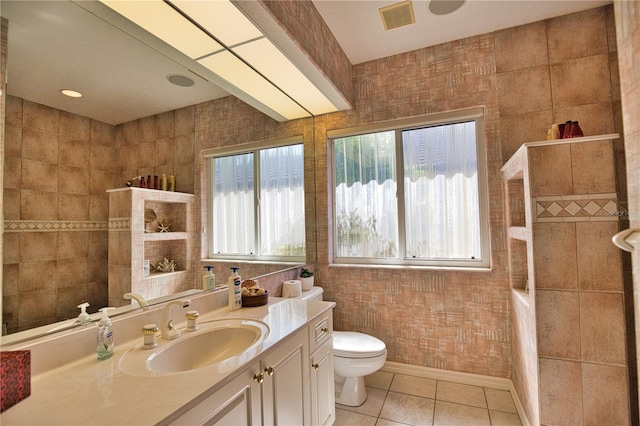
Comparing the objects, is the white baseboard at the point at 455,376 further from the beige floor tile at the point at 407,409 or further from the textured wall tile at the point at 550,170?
the textured wall tile at the point at 550,170

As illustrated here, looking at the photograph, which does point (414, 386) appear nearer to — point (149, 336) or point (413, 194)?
point (413, 194)

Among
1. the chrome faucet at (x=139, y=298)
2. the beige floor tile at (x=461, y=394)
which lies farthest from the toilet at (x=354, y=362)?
the chrome faucet at (x=139, y=298)

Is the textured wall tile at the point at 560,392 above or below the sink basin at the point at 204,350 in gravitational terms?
below

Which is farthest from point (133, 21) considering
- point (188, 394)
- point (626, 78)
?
point (626, 78)

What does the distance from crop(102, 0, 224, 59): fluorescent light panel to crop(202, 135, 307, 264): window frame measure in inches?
21.5

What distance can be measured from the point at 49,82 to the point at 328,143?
2122mm

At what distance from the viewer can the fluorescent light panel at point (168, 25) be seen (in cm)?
124

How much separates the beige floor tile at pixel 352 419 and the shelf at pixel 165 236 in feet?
5.10

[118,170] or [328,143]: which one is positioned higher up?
[328,143]

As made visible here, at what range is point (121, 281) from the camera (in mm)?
1188

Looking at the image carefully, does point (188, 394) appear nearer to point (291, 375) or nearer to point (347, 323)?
point (291, 375)

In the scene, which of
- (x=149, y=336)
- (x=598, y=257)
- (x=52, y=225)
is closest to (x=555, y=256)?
(x=598, y=257)

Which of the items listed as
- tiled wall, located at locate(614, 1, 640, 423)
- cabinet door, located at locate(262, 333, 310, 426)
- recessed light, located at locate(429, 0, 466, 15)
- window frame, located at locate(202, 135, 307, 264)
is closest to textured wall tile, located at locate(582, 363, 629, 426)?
tiled wall, located at locate(614, 1, 640, 423)

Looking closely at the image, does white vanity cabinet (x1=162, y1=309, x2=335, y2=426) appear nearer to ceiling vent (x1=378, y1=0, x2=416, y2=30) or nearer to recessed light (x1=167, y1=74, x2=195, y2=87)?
recessed light (x1=167, y1=74, x2=195, y2=87)
